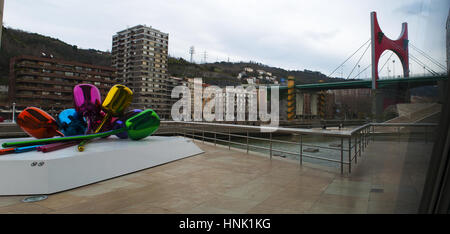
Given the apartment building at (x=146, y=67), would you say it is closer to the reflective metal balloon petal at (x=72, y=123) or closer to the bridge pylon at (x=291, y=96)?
the bridge pylon at (x=291, y=96)

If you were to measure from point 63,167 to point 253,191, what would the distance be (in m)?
2.97

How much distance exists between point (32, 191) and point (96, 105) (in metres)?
2.57

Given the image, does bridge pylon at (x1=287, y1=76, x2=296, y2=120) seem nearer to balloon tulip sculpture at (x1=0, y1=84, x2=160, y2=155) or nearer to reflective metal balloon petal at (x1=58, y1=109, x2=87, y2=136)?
balloon tulip sculpture at (x1=0, y1=84, x2=160, y2=155)

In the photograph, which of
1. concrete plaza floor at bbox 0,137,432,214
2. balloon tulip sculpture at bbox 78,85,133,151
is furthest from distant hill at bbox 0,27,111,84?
concrete plaza floor at bbox 0,137,432,214

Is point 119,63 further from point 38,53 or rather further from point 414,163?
point 414,163

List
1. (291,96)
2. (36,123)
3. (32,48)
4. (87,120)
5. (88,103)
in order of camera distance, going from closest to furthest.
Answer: (36,123), (88,103), (87,120), (291,96), (32,48)

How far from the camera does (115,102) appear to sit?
577cm

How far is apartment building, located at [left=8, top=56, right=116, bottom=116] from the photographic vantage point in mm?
41656

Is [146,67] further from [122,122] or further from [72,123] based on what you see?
[72,123]

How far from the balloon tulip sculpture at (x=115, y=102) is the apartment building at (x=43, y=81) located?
45.0 meters

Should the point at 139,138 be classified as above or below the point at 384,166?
above

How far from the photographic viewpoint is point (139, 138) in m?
6.23

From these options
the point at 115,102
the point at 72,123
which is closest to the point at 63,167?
the point at 72,123
